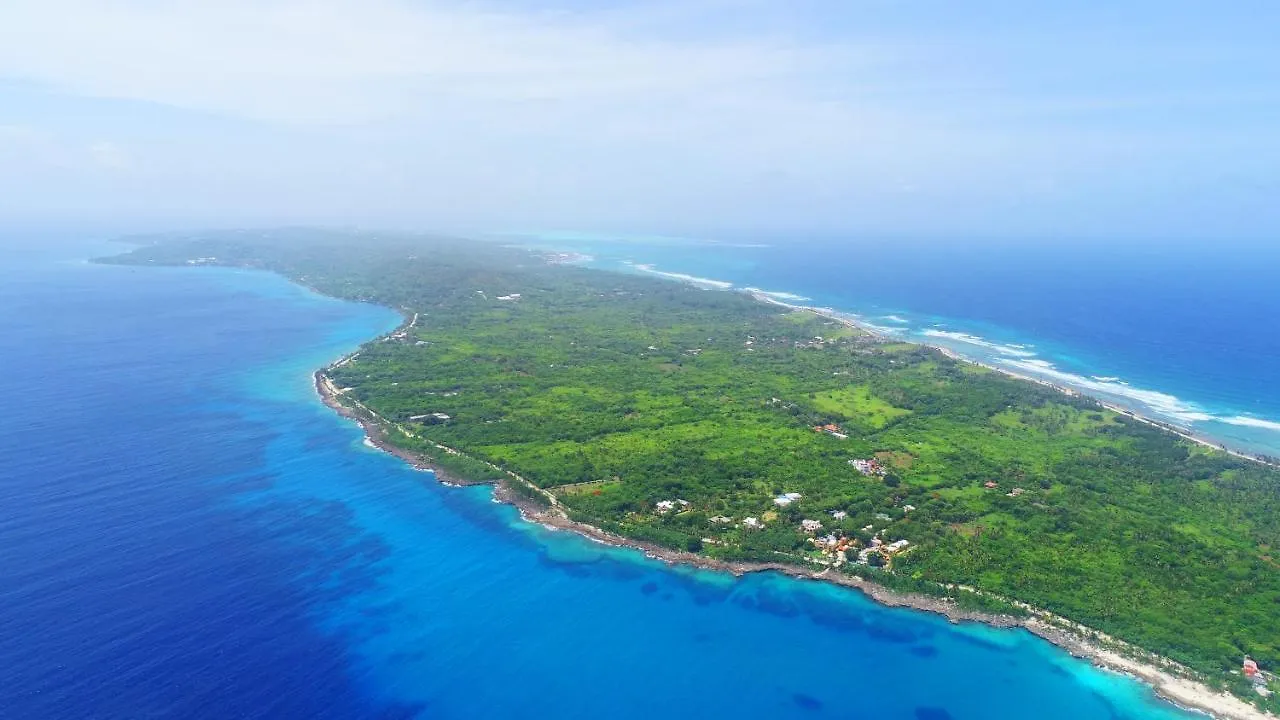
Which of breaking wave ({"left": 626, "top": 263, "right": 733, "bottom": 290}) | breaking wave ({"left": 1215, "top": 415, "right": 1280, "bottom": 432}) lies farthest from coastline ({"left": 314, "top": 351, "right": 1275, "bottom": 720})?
breaking wave ({"left": 626, "top": 263, "right": 733, "bottom": 290})

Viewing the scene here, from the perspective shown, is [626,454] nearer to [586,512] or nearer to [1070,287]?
[586,512]

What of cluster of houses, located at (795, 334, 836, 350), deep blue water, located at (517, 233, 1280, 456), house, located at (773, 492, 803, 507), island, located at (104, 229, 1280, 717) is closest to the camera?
island, located at (104, 229, 1280, 717)

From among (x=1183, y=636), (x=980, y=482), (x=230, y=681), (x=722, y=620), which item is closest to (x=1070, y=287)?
(x=980, y=482)

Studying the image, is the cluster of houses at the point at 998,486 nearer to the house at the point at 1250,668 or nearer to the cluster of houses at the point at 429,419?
the house at the point at 1250,668

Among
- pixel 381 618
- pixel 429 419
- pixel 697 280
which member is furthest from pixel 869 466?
pixel 697 280

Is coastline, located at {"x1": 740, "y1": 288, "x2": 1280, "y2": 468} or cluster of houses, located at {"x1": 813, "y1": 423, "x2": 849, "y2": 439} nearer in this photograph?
coastline, located at {"x1": 740, "y1": 288, "x2": 1280, "y2": 468}

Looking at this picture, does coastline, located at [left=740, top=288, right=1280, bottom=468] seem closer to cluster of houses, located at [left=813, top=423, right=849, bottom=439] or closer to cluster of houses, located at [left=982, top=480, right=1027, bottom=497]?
cluster of houses, located at [left=982, top=480, right=1027, bottom=497]

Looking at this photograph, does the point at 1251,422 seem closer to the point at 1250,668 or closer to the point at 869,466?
the point at 869,466
